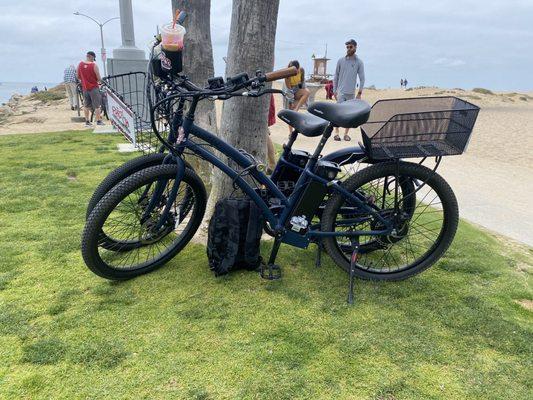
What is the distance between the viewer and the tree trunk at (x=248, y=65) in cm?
331

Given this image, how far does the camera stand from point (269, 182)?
2.98 metres

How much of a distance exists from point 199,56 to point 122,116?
1353mm

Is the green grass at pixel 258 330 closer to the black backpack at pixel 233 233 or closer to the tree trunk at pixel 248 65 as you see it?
the black backpack at pixel 233 233

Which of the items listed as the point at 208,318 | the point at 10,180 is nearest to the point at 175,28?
the point at 208,318

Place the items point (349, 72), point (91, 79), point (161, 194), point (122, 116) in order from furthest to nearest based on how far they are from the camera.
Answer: point (91, 79) → point (349, 72) → point (122, 116) → point (161, 194)

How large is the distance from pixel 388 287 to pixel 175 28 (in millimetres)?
2297

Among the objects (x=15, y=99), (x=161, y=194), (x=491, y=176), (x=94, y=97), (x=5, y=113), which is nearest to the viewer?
(x=161, y=194)

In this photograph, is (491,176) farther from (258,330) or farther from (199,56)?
(258,330)

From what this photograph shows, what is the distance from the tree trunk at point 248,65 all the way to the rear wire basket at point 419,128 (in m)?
1.10

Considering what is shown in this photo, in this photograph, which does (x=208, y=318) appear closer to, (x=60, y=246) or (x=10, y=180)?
(x=60, y=246)

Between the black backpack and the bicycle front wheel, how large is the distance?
23cm

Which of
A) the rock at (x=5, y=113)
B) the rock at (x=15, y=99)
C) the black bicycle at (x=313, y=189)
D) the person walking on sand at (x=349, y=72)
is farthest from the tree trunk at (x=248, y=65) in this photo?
the rock at (x=15, y=99)

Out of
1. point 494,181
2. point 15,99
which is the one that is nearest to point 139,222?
point 494,181

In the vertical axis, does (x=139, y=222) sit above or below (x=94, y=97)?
below
